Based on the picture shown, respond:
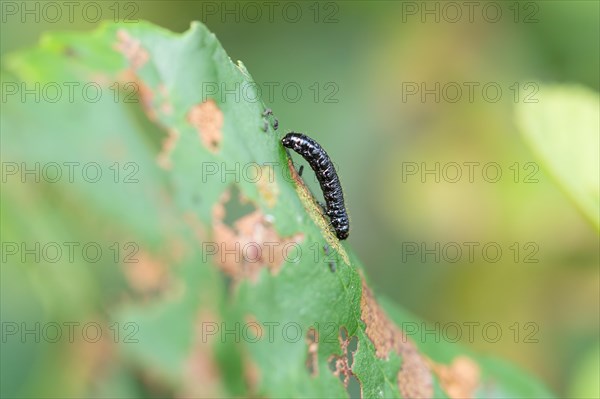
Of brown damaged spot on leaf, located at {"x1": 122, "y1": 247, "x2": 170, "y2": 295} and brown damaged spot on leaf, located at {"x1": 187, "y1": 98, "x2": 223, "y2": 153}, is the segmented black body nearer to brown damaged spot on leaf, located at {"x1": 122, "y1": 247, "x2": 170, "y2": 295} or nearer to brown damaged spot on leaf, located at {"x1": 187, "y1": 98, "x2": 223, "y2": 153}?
brown damaged spot on leaf, located at {"x1": 187, "y1": 98, "x2": 223, "y2": 153}

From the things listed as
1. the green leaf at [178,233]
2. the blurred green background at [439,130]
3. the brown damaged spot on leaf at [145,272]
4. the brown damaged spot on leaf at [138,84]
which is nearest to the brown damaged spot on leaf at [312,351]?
the green leaf at [178,233]

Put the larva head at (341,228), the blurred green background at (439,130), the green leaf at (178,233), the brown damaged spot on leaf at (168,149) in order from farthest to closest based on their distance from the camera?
1. the blurred green background at (439,130)
2. the larva head at (341,228)
3. the brown damaged spot on leaf at (168,149)
4. the green leaf at (178,233)

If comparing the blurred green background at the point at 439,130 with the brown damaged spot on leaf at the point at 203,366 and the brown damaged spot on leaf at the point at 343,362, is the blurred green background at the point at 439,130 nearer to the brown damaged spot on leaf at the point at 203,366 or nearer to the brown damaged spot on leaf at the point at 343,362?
the brown damaged spot on leaf at the point at 343,362

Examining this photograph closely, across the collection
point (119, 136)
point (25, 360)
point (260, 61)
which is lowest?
point (25, 360)

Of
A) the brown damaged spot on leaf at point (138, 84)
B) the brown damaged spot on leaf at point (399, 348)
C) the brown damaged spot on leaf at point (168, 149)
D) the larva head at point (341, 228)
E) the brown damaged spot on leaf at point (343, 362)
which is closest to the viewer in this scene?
the brown damaged spot on leaf at point (168, 149)

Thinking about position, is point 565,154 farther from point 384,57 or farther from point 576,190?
point 384,57

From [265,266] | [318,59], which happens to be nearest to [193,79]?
[265,266]

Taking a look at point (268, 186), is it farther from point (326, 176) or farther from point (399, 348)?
point (326, 176)

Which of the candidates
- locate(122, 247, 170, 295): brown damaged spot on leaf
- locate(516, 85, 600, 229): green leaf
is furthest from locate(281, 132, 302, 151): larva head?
locate(122, 247, 170, 295): brown damaged spot on leaf

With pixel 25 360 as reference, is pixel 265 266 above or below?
above
